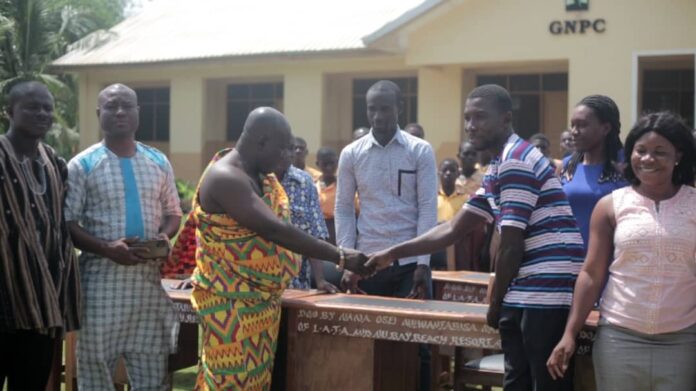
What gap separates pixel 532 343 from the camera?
4059 mm

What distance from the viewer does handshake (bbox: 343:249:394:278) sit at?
195 inches

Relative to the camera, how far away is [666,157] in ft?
12.8

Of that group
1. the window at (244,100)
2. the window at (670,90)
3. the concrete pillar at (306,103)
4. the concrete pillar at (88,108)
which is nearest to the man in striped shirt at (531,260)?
the window at (670,90)

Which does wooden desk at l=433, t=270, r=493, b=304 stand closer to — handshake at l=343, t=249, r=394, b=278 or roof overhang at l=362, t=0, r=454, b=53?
handshake at l=343, t=249, r=394, b=278

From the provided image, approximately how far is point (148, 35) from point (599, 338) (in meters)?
21.1

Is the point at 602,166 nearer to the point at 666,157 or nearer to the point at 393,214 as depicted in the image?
the point at 666,157

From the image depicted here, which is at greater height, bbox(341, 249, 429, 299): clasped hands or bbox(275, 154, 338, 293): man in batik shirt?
bbox(275, 154, 338, 293): man in batik shirt

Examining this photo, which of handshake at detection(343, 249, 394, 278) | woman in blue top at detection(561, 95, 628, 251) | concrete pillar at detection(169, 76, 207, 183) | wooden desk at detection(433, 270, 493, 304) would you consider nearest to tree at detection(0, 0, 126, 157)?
concrete pillar at detection(169, 76, 207, 183)

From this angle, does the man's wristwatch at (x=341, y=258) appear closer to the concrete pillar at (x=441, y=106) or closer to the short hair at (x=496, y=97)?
the short hair at (x=496, y=97)

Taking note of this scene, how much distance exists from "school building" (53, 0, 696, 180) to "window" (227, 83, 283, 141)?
3 cm

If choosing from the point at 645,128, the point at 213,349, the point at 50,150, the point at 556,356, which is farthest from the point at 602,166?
the point at 50,150

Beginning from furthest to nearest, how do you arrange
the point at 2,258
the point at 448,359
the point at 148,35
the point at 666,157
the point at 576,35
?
the point at 148,35 < the point at 576,35 < the point at 448,359 < the point at 2,258 < the point at 666,157

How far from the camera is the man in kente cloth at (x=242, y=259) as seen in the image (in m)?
4.55

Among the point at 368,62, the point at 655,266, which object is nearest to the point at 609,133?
the point at 655,266
